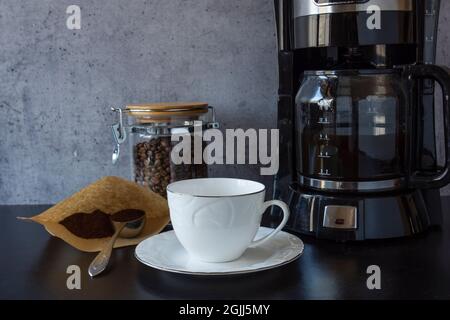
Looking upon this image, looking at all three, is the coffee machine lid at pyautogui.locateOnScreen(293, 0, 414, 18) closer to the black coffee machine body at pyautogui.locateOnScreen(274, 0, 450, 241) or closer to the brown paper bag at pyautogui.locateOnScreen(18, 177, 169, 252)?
the black coffee machine body at pyautogui.locateOnScreen(274, 0, 450, 241)

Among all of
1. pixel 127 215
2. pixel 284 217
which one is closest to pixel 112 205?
pixel 127 215

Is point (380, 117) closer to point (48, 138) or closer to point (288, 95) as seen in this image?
point (288, 95)

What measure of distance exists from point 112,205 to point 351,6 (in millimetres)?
440

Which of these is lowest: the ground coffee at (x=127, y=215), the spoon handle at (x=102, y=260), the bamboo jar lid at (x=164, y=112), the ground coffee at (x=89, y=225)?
the spoon handle at (x=102, y=260)

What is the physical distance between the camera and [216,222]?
25.4 inches

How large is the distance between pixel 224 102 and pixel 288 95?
0.22 meters

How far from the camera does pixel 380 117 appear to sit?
2.52 feet

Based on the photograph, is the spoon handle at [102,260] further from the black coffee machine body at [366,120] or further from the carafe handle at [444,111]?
the carafe handle at [444,111]

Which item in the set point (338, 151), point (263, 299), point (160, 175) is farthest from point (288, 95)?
point (263, 299)

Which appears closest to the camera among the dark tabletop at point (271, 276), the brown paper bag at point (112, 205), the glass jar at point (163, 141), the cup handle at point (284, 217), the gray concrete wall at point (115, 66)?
the dark tabletop at point (271, 276)

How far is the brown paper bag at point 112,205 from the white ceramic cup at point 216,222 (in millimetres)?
144

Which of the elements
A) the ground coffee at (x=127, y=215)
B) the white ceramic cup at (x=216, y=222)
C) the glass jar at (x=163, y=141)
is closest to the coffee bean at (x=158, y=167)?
the glass jar at (x=163, y=141)

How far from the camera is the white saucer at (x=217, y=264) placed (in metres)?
0.63
